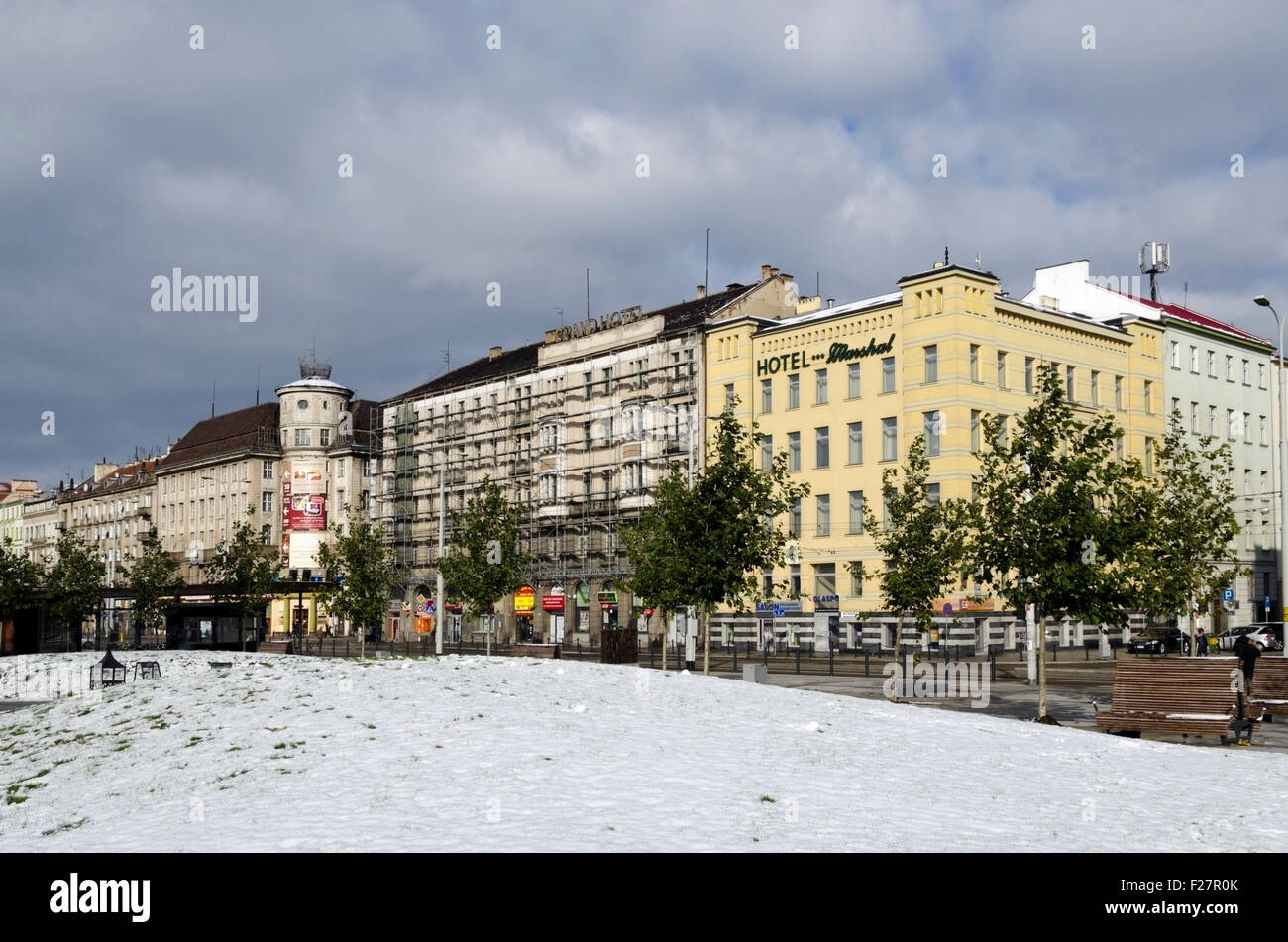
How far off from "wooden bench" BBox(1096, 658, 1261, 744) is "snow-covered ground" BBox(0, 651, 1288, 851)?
0.80m

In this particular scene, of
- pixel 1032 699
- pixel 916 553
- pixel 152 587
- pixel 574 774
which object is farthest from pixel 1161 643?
pixel 152 587

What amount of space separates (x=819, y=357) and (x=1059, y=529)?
4420 centimetres

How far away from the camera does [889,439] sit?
2456 inches

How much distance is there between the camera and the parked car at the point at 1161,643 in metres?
54.7

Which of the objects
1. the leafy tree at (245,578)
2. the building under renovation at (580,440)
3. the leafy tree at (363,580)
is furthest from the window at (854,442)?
the leafy tree at (245,578)

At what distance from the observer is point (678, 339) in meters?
72.6

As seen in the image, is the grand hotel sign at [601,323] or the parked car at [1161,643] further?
the grand hotel sign at [601,323]

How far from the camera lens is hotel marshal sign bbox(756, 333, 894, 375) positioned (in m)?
62.9

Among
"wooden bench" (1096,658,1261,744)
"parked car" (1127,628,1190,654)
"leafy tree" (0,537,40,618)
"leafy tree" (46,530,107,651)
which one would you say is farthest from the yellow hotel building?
"wooden bench" (1096,658,1261,744)

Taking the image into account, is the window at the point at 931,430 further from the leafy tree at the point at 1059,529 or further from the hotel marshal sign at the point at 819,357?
the leafy tree at the point at 1059,529

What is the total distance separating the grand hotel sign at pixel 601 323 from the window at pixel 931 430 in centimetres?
2184
